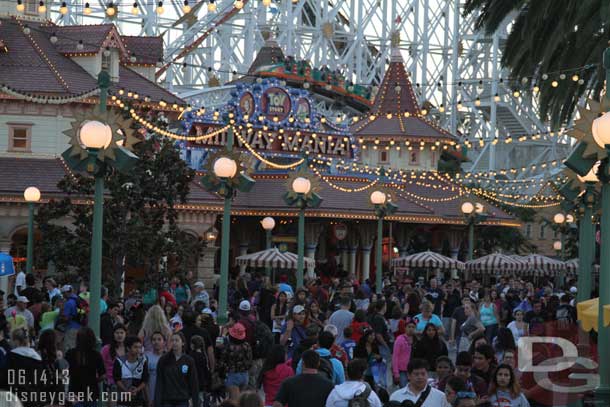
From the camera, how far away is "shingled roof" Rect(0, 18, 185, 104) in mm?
40312

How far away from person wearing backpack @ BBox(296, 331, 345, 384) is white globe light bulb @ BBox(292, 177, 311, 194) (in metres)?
11.6

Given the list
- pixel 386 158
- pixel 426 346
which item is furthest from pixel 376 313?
pixel 386 158

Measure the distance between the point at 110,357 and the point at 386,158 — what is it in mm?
43439

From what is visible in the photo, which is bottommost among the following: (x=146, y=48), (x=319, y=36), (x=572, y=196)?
(x=572, y=196)

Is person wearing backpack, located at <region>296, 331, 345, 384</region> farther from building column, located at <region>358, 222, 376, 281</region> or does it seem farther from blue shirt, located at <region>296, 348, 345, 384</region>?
building column, located at <region>358, 222, 376, 281</region>

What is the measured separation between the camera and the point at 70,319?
18.5m

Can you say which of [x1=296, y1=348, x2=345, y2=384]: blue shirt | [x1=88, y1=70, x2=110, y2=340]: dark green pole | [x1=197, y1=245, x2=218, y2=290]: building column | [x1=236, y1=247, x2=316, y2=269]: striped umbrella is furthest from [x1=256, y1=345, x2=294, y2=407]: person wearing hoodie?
[x1=197, y1=245, x2=218, y2=290]: building column

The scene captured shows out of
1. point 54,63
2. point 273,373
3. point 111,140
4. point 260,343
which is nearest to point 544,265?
point 54,63

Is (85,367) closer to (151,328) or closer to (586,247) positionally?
(151,328)

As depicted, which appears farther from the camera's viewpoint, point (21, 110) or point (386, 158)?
point (386, 158)

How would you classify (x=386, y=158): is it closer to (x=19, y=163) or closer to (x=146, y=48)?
(x=146, y=48)

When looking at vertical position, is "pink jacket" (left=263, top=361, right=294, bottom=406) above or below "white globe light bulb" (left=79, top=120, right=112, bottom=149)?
below

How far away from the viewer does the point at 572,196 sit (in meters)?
21.8

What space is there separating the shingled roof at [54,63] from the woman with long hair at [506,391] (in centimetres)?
2895
